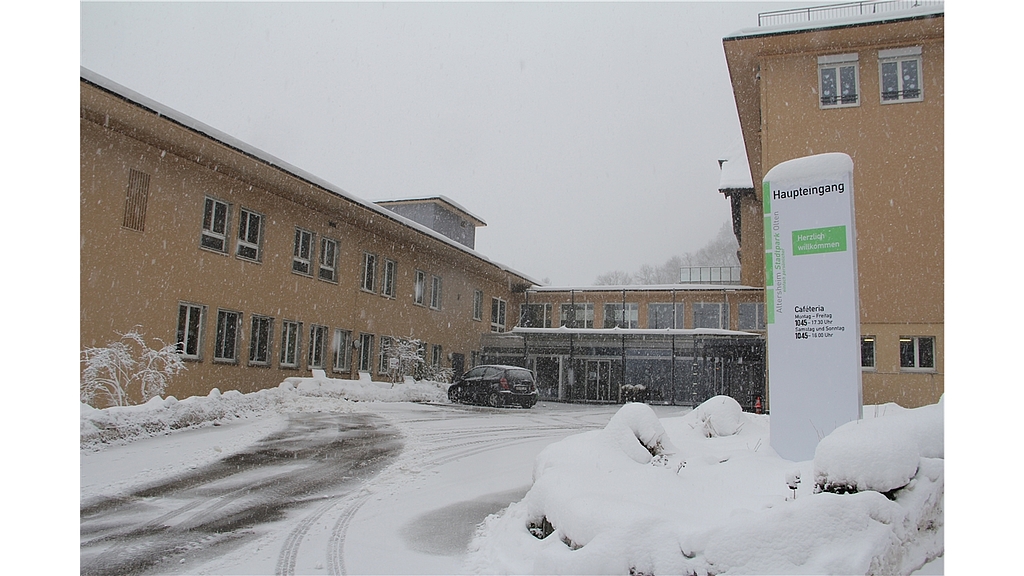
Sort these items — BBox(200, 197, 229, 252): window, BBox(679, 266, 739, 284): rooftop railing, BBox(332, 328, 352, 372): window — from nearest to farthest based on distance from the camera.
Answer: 1. BBox(200, 197, 229, 252): window
2. BBox(332, 328, 352, 372): window
3. BBox(679, 266, 739, 284): rooftop railing

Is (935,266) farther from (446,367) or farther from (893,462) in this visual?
(446,367)

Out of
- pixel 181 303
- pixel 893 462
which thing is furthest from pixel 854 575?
pixel 181 303

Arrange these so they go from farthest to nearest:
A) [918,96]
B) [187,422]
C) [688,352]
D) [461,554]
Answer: [688,352], [918,96], [187,422], [461,554]

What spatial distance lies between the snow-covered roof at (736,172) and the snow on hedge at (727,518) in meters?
31.1

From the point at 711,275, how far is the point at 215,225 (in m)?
31.6

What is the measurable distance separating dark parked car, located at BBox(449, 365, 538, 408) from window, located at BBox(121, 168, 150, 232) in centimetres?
1013

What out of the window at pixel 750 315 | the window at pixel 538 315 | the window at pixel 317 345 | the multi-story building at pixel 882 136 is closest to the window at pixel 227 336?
the window at pixel 317 345

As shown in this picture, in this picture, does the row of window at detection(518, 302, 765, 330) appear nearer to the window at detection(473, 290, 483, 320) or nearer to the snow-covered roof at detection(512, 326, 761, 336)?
the snow-covered roof at detection(512, 326, 761, 336)

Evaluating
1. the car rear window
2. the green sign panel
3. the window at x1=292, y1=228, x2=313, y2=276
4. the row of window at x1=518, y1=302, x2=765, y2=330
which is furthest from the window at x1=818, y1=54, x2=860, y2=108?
the row of window at x1=518, y1=302, x2=765, y2=330

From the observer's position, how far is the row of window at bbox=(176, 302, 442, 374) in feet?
49.2

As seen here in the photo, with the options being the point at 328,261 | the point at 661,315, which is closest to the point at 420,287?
the point at 328,261

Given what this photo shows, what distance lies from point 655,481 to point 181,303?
12.2 m

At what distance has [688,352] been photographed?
29812mm

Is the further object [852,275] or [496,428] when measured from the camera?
[496,428]
